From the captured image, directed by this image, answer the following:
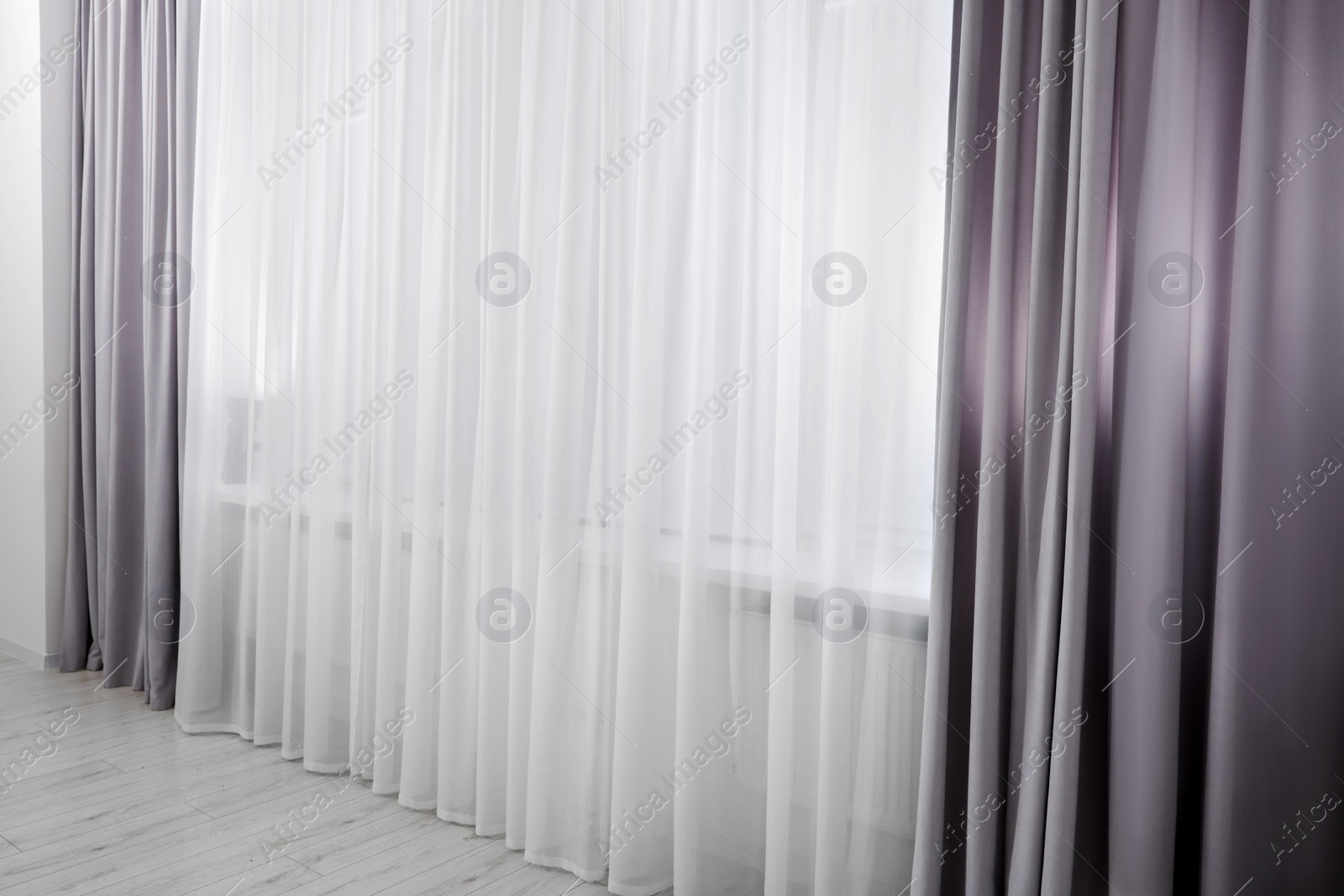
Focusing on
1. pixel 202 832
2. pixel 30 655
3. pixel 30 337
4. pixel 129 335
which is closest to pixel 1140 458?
pixel 202 832

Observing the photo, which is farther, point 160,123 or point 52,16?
point 52,16

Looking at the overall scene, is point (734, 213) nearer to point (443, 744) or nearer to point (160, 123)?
point (443, 744)

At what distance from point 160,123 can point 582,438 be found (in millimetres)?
2099

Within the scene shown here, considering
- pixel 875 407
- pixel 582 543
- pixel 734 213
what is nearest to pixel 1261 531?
pixel 875 407

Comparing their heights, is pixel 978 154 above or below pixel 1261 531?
above

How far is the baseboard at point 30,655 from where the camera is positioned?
3670mm

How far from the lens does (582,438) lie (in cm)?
225

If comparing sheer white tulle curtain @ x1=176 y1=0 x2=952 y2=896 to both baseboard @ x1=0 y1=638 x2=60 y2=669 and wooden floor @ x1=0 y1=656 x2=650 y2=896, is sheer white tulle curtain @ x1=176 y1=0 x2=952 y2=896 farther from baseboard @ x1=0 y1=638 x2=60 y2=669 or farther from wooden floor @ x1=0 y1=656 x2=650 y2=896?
baseboard @ x1=0 y1=638 x2=60 y2=669

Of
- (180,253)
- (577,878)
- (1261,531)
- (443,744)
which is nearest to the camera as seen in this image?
(1261,531)

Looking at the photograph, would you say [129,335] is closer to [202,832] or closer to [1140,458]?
[202,832]

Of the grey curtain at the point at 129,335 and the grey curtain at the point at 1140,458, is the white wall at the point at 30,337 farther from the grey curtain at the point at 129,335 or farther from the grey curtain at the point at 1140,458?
the grey curtain at the point at 1140,458

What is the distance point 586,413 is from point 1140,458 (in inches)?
48.3

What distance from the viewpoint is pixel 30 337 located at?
3.67 metres

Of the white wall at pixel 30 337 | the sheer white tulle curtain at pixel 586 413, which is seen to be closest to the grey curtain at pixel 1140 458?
the sheer white tulle curtain at pixel 586 413
